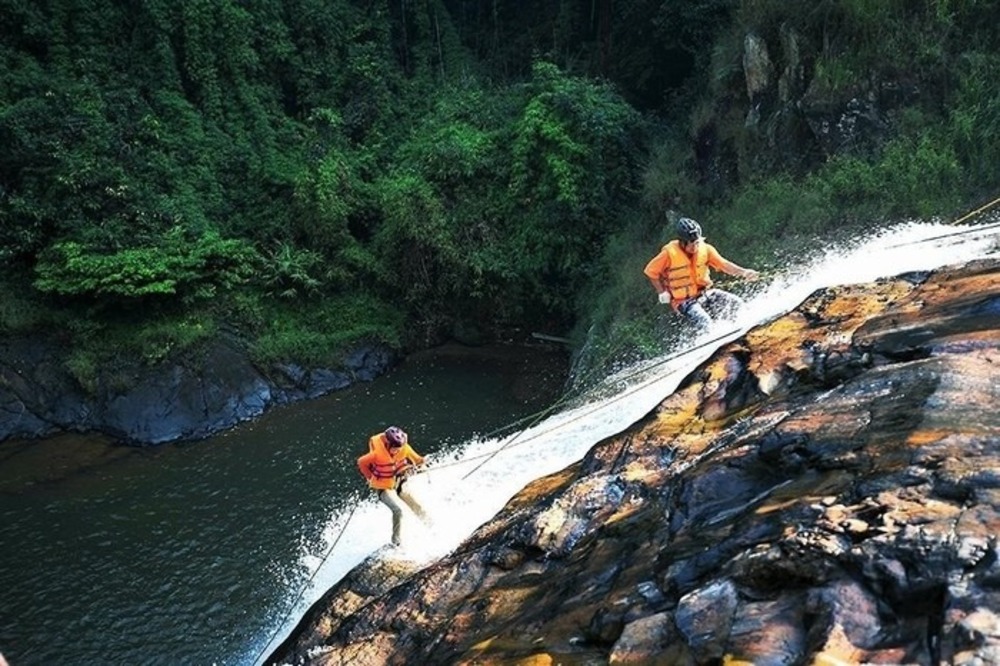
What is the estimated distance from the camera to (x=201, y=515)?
15102 mm

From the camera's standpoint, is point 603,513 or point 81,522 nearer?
point 603,513

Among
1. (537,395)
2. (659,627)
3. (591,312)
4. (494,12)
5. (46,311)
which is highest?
(494,12)

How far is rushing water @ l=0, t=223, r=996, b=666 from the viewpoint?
10711 millimetres

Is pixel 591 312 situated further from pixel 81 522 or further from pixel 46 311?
pixel 46 311

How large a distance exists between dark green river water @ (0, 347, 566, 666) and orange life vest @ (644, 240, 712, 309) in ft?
16.8

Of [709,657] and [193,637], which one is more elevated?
[709,657]

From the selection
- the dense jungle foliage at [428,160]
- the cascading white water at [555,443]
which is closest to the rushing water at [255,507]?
the cascading white water at [555,443]

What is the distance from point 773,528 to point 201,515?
12880 mm

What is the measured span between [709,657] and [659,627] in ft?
1.75

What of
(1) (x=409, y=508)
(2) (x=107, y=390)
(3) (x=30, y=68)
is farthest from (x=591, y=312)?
(3) (x=30, y=68)

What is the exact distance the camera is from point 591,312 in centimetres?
1983

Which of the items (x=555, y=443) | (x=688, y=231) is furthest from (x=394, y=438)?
(x=688, y=231)

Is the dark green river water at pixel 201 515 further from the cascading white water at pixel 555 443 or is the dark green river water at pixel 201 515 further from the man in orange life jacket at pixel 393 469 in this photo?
the man in orange life jacket at pixel 393 469

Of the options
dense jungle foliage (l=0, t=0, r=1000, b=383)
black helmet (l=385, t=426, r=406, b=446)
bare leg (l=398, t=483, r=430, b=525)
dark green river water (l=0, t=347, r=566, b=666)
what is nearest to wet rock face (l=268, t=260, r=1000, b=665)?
bare leg (l=398, t=483, r=430, b=525)
